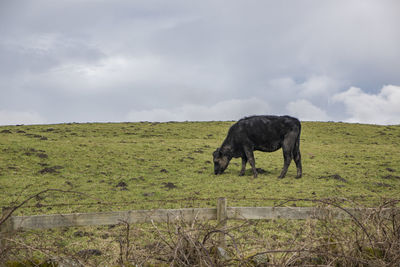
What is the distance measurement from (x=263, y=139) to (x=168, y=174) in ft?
19.3

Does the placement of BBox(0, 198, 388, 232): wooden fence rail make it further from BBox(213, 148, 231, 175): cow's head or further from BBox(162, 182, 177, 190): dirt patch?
BBox(213, 148, 231, 175): cow's head

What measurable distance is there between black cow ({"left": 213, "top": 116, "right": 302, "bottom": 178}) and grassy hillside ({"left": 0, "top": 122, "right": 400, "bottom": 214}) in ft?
3.57

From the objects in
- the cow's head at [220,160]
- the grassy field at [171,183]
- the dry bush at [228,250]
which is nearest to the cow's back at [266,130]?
the cow's head at [220,160]

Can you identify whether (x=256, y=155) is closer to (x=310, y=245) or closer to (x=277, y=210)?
(x=277, y=210)

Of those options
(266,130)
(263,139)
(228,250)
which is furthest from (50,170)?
(228,250)

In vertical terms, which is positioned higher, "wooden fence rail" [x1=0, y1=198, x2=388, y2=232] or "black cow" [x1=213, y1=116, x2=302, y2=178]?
"black cow" [x1=213, y1=116, x2=302, y2=178]

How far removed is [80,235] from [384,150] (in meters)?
27.0

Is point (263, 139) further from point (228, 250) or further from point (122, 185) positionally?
point (228, 250)

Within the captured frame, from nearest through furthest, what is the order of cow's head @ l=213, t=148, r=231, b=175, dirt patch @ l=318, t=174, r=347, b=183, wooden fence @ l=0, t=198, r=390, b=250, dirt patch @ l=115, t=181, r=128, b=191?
wooden fence @ l=0, t=198, r=390, b=250
dirt patch @ l=115, t=181, r=128, b=191
dirt patch @ l=318, t=174, r=347, b=183
cow's head @ l=213, t=148, r=231, b=175

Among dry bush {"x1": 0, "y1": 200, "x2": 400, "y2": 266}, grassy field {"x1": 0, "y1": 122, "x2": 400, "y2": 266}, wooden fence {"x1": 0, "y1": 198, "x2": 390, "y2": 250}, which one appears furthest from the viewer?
grassy field {"x1": 0, "y1": 122, "x2": 400, "y2": 266}

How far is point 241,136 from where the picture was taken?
17.5 meters

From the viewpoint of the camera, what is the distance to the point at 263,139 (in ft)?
55.0

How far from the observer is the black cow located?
1631 centimetres

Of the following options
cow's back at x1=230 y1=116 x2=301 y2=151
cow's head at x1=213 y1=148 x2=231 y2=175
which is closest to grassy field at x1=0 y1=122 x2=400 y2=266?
cow's head at x1=213 y1=148 x2=231 y2=175
